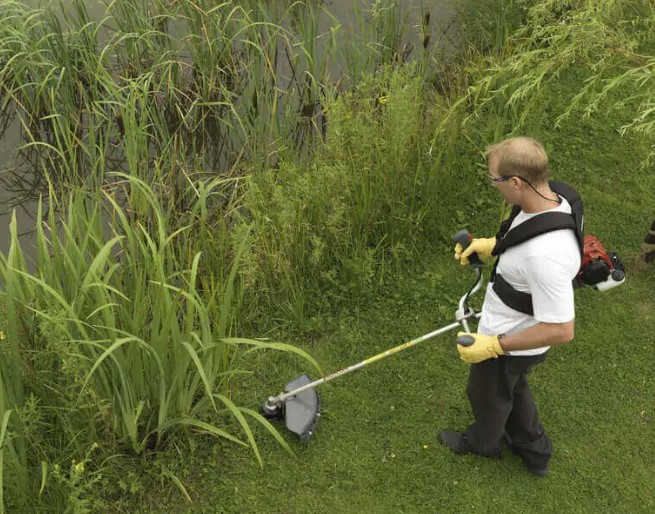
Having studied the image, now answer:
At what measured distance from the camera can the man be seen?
239cm

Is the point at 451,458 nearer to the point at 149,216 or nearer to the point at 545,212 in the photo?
the point at 545,212

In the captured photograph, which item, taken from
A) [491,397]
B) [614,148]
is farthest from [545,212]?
[614,148]

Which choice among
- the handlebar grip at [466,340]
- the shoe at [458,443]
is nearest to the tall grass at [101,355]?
the handlebar grip at [466,340]

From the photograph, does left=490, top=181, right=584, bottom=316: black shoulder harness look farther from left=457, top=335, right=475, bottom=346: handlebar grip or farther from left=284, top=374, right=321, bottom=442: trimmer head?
left=284, top=374, right=321, bottom=442: trimmer head

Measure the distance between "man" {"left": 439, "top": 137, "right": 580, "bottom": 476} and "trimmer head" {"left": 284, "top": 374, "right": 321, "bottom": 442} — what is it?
85 cm

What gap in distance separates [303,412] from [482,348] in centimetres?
120

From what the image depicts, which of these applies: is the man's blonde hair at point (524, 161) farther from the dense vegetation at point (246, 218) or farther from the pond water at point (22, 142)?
the pond water at point (22, 142)

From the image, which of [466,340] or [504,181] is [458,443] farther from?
[504,181]

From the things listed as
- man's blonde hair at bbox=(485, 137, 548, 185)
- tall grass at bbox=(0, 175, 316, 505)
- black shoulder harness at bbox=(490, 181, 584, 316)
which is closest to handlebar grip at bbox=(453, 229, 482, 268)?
black shoulder harness at bbox=(490, 181, 584, 316)

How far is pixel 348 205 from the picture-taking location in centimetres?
431

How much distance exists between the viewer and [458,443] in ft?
11.5

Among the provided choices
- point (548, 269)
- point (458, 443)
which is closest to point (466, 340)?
point (548, 269)

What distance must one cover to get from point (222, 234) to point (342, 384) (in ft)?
4.08

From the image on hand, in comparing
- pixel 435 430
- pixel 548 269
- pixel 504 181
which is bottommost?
pixel 435 430
